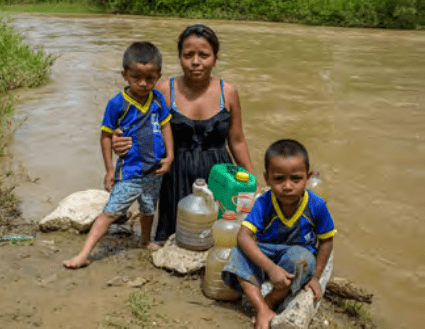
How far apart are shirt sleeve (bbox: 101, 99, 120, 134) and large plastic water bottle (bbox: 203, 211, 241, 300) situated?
87 centimetres

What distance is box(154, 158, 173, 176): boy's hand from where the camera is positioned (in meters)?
3.26

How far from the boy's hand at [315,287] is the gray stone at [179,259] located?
→ 0.72 metres

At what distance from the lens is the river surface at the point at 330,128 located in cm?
427

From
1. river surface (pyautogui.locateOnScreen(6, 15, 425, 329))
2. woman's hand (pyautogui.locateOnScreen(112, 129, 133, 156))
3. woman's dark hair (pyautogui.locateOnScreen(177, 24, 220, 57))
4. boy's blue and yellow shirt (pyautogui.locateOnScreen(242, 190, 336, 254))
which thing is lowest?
river surface (pyautogui.locateOnScreen(6, 15, 425, 329))

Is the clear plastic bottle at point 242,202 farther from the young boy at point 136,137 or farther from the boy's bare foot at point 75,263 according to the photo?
the boy's bare foot at point 75,263

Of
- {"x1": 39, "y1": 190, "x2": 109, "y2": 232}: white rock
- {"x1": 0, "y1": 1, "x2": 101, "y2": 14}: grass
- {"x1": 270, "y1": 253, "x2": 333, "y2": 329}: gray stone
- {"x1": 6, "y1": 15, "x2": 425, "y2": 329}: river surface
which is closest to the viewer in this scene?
{"x1": 270, "y1": 253, "x2": 333, "y2": 329}: gray stone

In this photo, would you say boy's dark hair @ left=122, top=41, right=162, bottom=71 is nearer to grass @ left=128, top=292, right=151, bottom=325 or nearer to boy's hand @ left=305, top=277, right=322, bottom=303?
Result: grass @ left=128, top=292, right=151, bottom=325

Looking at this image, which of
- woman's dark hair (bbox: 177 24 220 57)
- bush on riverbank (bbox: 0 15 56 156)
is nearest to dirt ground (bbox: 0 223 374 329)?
woman's dark hair (bbox: 177 24 220 57)

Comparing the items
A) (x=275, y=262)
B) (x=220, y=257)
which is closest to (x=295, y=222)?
(x=275, y=262)

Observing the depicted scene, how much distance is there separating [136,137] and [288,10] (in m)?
19.2

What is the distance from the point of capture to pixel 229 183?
124 inches

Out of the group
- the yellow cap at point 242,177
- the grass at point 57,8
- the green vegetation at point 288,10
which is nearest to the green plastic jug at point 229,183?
the yellow cap at point 242,177

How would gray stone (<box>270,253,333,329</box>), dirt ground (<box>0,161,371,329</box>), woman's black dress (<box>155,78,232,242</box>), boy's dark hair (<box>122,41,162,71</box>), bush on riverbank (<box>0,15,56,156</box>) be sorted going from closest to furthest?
1. gray stone (<box>270,253,333,329</box>)
2. dirt ground (<box>0,161,371,329</box>)
3. boy's dark hair (<box>122,41,162,71</box>)
4. woman's black dress (<box>155,78,232,242</box>)
5. bush on riverbank (<box>0,15,56,156</box>)

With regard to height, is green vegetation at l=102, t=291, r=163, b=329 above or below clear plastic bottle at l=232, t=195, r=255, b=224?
below
